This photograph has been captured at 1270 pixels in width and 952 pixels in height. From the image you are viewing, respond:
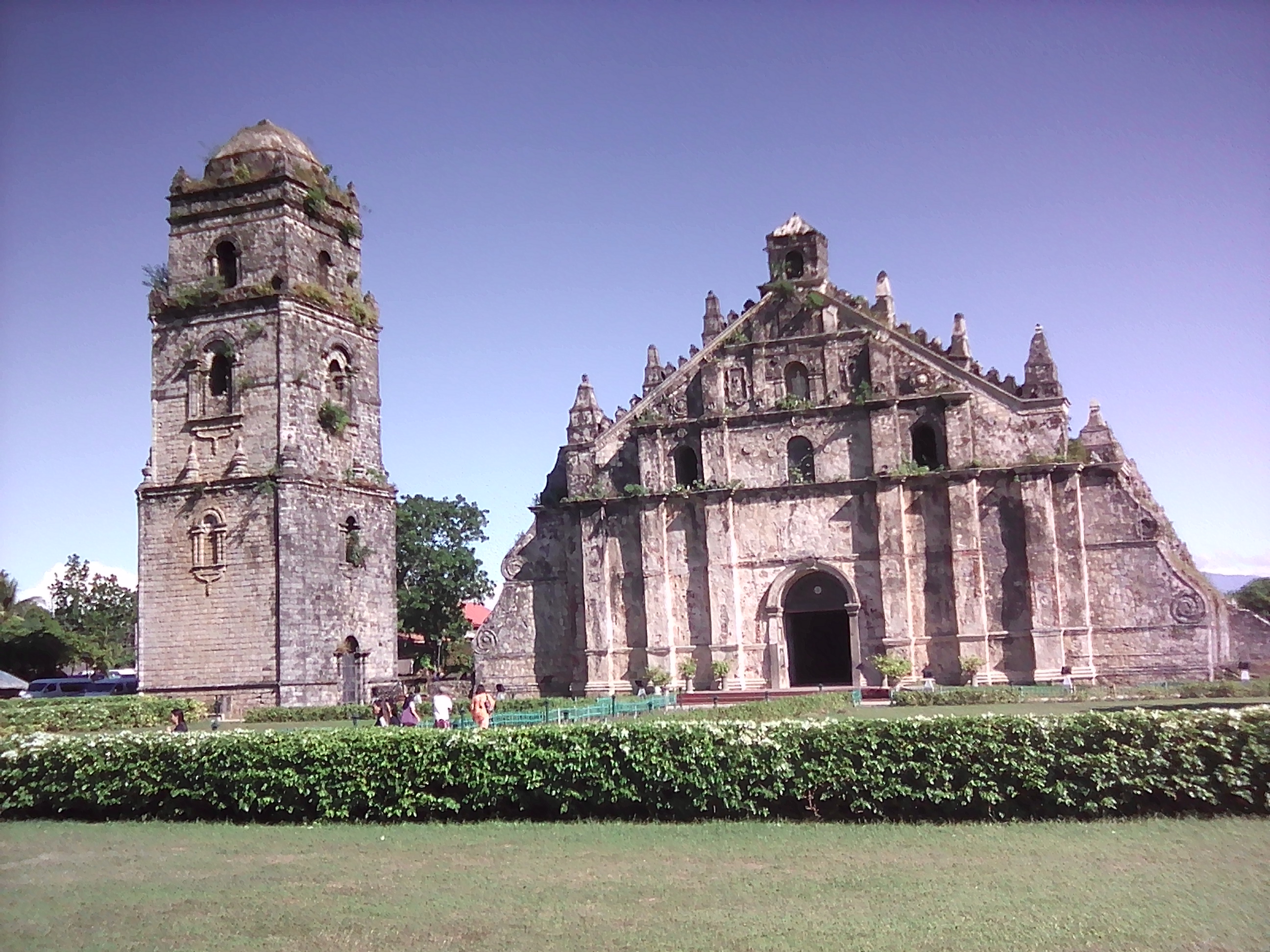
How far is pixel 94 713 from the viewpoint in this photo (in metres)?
29.0

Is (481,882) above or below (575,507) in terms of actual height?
below

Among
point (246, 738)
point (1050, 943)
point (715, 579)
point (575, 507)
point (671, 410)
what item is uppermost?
point (671, 410)

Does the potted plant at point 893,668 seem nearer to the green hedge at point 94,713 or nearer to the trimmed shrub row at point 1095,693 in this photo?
the trimmed shrub row at point 1095,693

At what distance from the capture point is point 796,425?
119 ft

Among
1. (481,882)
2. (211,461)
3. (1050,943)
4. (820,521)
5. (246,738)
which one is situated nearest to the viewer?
(1050,943)

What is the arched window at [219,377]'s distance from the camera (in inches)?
1304

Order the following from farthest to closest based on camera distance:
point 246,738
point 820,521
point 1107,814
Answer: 1. point 820,521
2. point 246,738
3. point 1107,814

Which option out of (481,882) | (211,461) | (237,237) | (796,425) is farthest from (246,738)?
(796,425)

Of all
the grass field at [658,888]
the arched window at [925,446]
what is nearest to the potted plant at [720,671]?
the arched window at [925,446]

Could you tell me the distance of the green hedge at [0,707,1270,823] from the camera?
13.5m

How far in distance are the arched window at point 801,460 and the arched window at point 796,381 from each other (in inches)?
54.6

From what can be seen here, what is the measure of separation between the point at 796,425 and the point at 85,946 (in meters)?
28.6

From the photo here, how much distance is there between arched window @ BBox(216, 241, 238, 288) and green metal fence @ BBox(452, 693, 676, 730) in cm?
1396

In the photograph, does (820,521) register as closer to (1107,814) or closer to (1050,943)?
(1107,814)
